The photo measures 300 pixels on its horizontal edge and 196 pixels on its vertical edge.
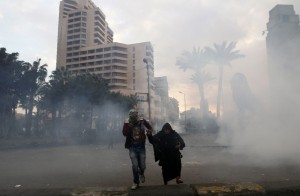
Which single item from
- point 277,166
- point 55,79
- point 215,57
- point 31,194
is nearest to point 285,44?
point 277,166

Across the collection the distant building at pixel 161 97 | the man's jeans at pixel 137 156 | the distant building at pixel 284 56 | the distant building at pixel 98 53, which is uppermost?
the distant building at pixel 98 53

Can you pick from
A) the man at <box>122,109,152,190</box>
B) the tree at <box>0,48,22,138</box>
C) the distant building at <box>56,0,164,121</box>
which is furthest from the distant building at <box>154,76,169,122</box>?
the man at <box>122,109,152,190</box>

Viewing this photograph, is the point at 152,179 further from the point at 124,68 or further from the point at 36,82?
the point at 124,68

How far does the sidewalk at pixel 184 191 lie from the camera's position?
389 centimetres

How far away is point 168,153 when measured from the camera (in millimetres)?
5430

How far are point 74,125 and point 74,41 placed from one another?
65711 mm

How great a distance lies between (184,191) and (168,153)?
1471 mm

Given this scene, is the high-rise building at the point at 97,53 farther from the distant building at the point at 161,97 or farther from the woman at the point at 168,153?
the woman at the point at 168,153

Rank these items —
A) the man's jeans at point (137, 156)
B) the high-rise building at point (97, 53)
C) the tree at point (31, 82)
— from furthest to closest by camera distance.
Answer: the high-rise building at point (97, 53), the tree at point (31, 82), the man's jeans at point (137, 156)

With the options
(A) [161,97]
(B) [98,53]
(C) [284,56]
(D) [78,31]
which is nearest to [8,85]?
(C) [284,56]

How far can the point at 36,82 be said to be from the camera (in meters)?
40.3

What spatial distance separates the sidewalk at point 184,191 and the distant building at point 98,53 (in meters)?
87.7

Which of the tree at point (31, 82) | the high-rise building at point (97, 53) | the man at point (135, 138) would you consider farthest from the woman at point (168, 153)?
the high-rise building at point (97, 53)

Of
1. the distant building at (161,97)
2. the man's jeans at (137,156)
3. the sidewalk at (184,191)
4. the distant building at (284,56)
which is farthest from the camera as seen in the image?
the distant building at (161,97)
